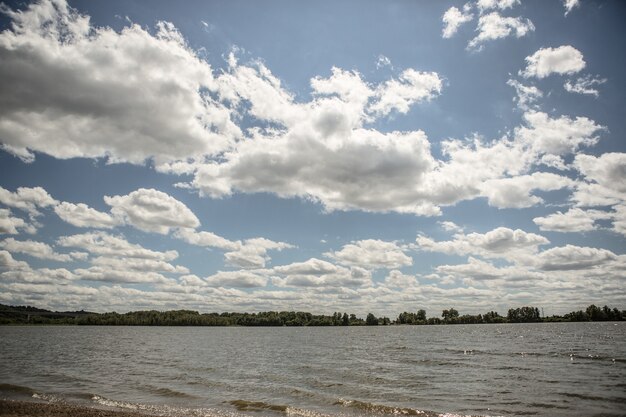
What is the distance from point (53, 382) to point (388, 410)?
Answer: 3345cm

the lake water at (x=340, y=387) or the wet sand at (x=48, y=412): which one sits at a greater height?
the wet sand at (x=48, y=412)

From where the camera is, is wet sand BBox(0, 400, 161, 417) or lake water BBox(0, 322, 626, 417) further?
lake water BBox(0, 322, 626, 417)

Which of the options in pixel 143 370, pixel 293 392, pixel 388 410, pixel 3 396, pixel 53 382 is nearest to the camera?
pixel 388 410

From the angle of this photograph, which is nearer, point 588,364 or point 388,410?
point 388,410

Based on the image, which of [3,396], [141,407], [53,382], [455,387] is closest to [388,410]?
[455,387]

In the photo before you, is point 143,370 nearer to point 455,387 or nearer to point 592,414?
point 455,387

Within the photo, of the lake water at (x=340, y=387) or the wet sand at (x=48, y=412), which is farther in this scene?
the lake water at (x=340, y=387)

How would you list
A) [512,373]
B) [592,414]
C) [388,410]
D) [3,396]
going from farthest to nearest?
[512,373] < [3,396] < [388,410] < [592,414]

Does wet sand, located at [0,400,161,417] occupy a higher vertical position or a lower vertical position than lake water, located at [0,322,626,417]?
higher

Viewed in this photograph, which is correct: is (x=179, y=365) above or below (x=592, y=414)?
below

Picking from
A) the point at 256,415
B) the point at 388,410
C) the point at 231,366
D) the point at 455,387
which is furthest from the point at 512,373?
the point at 231,366

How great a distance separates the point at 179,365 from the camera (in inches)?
A: 2191

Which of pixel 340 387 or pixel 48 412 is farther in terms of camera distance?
pixel 340 387

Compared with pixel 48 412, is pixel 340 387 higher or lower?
lower
